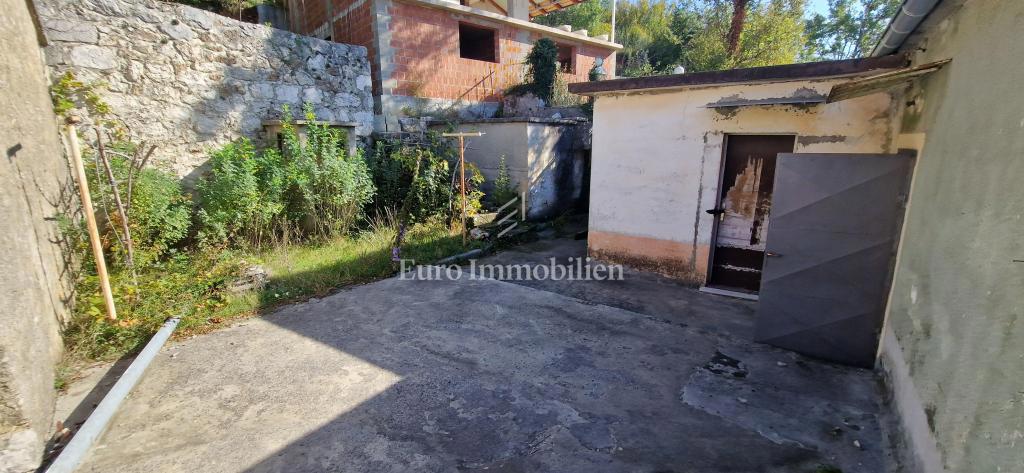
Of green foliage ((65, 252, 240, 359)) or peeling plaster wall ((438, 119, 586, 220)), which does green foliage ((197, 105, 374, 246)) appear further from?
peeling plaster wall ((438, 119, 586, 220))

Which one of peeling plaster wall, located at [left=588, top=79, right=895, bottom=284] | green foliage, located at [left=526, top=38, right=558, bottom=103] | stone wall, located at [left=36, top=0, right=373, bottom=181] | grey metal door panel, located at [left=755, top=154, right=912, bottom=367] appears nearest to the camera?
grey metal door panel, located at [left=755, top=154, right=912, bottom=367]

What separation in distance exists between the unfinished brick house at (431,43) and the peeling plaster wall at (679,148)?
17.2 ft

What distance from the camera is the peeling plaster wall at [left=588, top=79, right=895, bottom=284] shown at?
475cm

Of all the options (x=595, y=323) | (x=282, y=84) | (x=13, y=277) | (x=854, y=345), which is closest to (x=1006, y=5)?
(x=854, y=345)

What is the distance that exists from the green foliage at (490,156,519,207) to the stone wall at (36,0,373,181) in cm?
340

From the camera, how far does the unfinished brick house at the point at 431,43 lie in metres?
9.41

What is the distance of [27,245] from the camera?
3.02 meters

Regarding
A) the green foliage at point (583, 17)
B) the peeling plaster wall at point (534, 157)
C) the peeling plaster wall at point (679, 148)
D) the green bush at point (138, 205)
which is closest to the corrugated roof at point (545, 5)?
the peeling plaster wall at point (534, 157)

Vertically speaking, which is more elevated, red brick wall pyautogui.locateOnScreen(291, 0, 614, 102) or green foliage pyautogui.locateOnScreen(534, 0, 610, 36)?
green foliage pyautogui.locateOnScreen(534, 0, 610, 36)

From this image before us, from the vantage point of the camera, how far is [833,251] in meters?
3.93

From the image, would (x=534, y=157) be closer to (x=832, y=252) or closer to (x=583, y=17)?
(x=832, y=252)

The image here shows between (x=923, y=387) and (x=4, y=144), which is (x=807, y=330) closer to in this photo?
(x=923, y=387)

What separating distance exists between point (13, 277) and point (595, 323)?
455cm

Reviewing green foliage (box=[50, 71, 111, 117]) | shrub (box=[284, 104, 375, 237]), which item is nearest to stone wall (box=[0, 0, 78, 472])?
green foliage (box=[50, 71, 111, 117])
